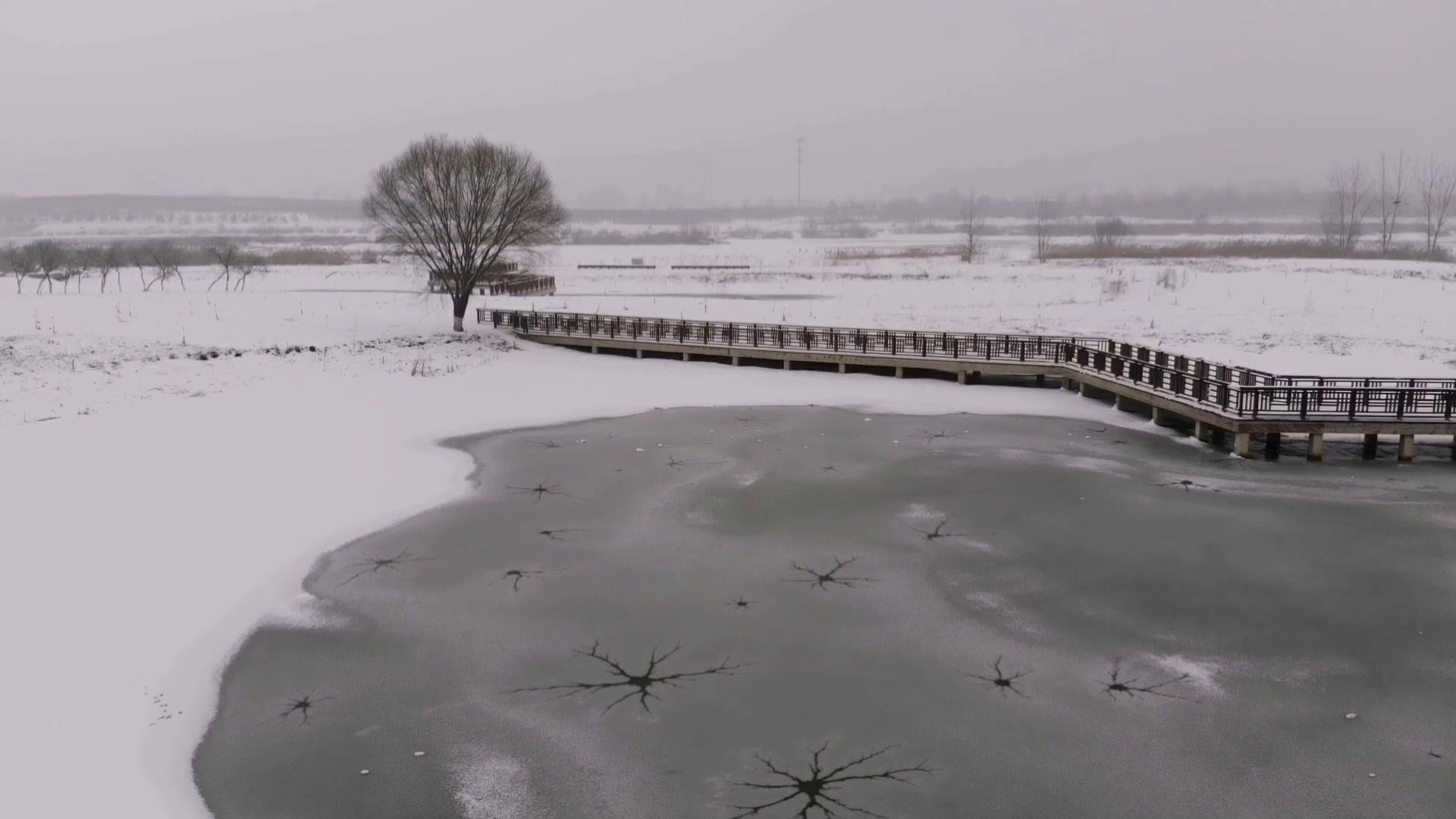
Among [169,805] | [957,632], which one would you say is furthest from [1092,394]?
[169,805]

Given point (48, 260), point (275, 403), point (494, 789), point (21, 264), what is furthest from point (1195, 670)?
point (21, 264)

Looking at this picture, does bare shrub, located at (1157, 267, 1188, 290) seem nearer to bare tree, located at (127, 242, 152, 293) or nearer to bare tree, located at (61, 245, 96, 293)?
bare tree, located at (127, 242, 152, 293)

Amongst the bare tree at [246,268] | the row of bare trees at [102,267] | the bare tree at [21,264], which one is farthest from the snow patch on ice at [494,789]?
the bare tree at [246,268]

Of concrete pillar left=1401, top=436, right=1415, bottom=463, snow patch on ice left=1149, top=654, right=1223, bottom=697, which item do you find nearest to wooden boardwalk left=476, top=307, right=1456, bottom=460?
concrete pillar left=1401, top=436, right=1415, bottom=463

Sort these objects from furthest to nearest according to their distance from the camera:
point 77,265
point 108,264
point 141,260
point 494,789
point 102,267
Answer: point 141,260 < point 77,265 < point 102,267 < point 108,264 < point 494,789

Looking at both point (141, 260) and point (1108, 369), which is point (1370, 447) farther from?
point (141, 260)

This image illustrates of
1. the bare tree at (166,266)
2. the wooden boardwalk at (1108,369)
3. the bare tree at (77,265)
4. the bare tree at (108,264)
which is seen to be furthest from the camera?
the bare tree at (77,265)

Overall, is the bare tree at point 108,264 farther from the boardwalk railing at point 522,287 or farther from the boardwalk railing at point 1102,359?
the boardwalk railing at point 1102,359
